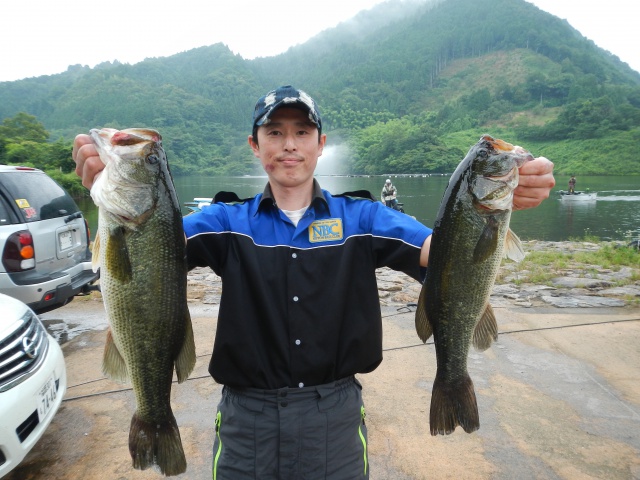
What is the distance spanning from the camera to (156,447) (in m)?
2.19

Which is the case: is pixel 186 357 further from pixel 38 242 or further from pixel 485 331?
pixel 38 242

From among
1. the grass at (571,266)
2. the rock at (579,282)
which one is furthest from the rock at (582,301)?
the grass at (571,266)

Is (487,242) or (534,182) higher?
(534,182)

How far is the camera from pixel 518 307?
7.50 metres

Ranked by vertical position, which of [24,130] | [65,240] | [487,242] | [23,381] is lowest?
[24,130]

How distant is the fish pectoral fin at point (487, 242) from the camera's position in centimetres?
223

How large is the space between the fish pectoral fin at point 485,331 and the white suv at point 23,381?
301cm

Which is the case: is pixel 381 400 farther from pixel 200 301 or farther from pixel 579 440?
pixel 200 301

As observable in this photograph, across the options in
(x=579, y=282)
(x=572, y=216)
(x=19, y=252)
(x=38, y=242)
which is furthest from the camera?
(x=572, y=216)

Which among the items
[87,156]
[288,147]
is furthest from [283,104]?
[87,156]

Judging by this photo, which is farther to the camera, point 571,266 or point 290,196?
point 571,266

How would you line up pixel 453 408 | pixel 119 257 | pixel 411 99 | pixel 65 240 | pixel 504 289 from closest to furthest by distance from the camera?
1. pixel 119 257
2. pixel 453 408
3. pixel 65 240
4. pixel 504 289
5. pixel 411 99

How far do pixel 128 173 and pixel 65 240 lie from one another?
14.9ft

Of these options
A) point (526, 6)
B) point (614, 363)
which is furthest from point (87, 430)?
point (526, 6)
